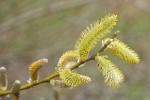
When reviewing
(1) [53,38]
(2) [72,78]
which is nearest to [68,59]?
(2) [72,78]

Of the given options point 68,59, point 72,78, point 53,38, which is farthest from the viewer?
point 53,38

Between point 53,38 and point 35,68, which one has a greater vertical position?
point 53,38

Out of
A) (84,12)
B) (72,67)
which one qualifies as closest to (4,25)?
(84,12)

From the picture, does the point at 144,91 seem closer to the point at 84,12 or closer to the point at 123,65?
the point at 123,65

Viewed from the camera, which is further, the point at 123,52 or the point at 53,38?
the point at 53,38

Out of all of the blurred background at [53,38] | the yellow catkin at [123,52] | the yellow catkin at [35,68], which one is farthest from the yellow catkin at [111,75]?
the blurred background at [53,38]

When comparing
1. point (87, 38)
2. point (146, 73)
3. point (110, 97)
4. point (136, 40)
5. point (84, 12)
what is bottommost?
point (87, 38)

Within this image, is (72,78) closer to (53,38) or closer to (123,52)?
(123,52)
